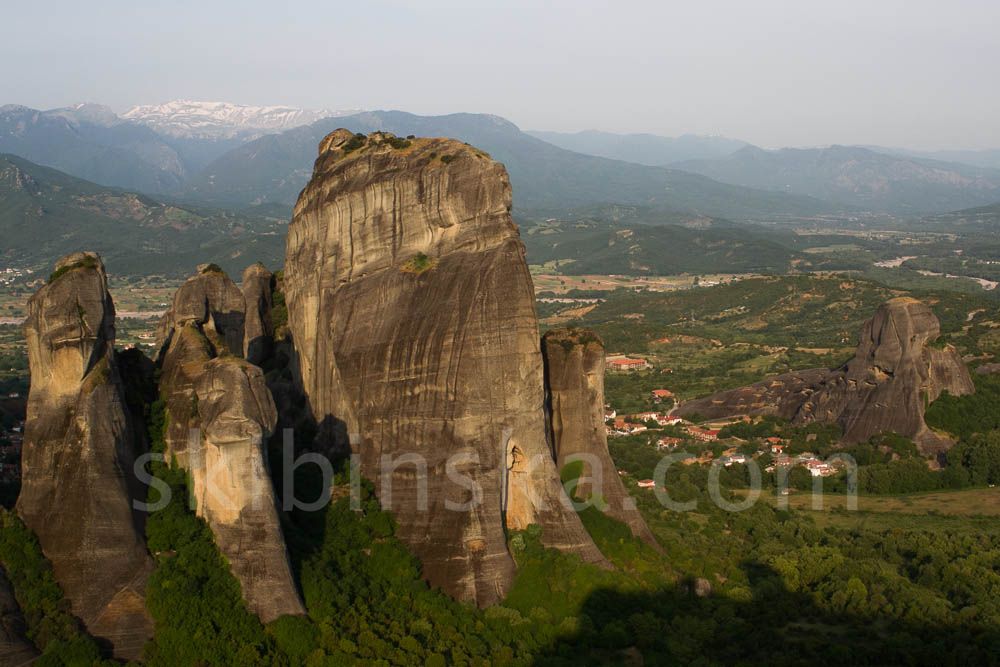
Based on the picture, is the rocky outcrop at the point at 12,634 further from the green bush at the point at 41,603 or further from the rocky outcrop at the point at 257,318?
the rocky outcrop at the point at 257,318

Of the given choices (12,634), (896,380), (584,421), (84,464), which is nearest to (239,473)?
(84,464)

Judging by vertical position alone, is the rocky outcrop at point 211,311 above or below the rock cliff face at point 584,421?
above

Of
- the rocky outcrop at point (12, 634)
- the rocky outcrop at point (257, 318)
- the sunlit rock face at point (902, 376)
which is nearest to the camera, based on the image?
the rocky outcrop at point (12, 634)

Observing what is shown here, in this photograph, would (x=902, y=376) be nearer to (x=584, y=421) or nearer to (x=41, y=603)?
(x=584, y=421)

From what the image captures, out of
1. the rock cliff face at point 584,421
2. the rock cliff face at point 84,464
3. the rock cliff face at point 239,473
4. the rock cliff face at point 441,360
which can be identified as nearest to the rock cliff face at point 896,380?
the rock cliff face at point 584,421

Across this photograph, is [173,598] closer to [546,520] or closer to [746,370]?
[546,520]

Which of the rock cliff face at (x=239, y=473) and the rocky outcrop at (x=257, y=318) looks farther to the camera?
the rocky outcrop at (x=257, y=318)

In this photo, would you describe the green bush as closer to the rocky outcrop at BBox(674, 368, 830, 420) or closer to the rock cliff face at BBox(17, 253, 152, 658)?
the rock cliff face at BBox(17, 253, 152, 658)
